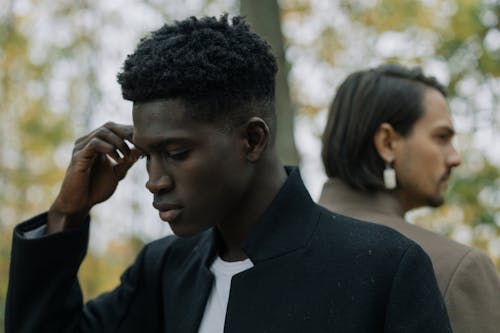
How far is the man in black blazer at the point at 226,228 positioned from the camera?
2223 mm

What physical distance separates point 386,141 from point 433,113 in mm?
244

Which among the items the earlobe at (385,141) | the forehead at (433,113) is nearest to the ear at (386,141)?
the earlobe at (385,141)

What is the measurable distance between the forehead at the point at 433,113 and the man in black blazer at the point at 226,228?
92 cm

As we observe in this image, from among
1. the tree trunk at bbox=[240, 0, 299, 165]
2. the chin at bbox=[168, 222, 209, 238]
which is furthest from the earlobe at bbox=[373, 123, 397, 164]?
the tree trunk at bbox=[240, 0, 299, 165]

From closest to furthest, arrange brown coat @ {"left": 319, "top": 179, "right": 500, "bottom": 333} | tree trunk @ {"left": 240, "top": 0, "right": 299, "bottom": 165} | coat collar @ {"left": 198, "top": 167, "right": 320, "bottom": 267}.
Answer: coat collar @ {"left": 198, "top": 167, "right": 320, "bottom": 267}
brown coat @ {"left": 319, "top": 179, "right": 500, "bottom": 333}
tree trunk @ {"left": 240, "top": 0, "right": 299, "bottom": 165}

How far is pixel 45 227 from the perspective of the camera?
267 centimetres

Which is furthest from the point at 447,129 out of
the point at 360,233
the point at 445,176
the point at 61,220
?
the point at 61,220

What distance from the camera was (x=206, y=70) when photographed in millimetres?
2227

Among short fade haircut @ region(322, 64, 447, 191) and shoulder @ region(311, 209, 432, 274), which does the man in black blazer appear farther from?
short fade haircut @ region(322, 64, 447, 191)

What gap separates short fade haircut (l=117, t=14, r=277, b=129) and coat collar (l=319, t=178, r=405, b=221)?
88 centimetres

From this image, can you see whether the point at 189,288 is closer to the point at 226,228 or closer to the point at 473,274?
the point at 226,228

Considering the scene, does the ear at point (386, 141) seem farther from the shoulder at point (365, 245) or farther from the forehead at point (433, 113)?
the shoulder at point (365, 245)

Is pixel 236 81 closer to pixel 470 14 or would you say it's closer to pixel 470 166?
pixel 470 14

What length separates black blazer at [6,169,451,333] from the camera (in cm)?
222
